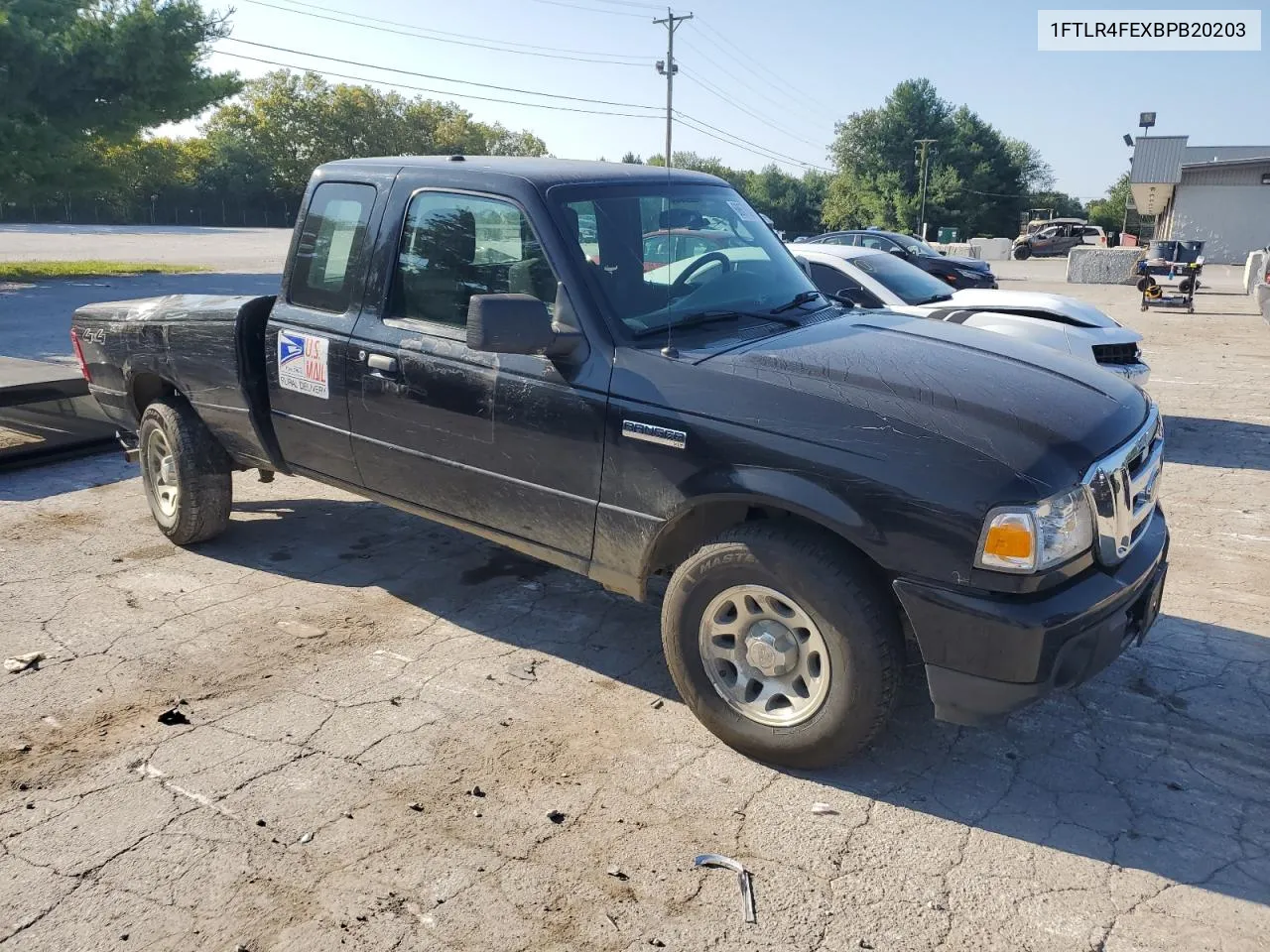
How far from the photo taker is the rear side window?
4.34 metres

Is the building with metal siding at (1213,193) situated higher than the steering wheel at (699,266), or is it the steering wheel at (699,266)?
the building with metal siding at (1213,193)

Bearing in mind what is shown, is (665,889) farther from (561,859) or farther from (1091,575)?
(1091,575)

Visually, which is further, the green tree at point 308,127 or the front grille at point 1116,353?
the green tree at point 308,127

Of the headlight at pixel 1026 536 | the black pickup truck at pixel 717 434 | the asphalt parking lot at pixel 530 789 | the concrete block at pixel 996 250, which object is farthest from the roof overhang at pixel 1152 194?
the headlight at pixel 1026 536

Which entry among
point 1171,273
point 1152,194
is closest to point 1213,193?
point 1152,194

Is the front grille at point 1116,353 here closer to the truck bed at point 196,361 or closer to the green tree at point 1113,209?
the truck bed at point 196,361

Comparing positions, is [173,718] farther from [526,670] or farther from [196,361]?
[196,361]

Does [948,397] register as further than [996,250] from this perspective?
No

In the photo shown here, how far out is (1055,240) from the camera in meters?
46.1

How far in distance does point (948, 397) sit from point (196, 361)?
12.6 feet

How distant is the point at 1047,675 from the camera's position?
111 inches

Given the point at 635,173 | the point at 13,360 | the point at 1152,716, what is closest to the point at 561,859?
the point at 1152,716

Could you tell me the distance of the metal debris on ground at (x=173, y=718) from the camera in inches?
143

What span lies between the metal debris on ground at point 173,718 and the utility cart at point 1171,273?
19691 millimetres
